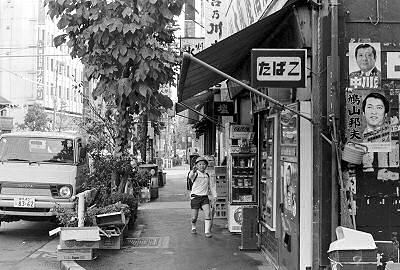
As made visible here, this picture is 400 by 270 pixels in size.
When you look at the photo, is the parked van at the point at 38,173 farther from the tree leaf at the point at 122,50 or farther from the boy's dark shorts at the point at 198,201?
the tree leaf at the point at 122,50

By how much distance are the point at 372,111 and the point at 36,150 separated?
8418 mm

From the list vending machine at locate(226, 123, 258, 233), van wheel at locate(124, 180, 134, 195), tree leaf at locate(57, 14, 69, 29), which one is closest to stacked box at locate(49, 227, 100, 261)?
van wheel at locate(124, 180, 134, 195)

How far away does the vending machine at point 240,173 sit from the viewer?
35.3 feet

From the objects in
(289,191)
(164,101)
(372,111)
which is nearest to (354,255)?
(372,111)

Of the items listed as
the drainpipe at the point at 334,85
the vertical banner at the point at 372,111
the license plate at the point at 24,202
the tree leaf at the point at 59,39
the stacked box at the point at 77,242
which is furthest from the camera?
the license plate at the point at 24,202

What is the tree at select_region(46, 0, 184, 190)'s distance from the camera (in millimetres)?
9391

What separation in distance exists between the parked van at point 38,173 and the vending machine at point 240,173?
137 inches

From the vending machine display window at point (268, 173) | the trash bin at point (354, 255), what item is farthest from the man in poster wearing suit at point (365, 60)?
the vending machine display window at point (268, 173)

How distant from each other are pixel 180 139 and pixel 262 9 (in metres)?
80.0

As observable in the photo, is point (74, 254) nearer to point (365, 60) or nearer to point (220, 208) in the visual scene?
point (220, 208)

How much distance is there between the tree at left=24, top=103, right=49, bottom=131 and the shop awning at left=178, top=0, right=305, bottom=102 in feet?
120

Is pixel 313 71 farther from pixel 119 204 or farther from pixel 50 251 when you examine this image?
pixel 50 251

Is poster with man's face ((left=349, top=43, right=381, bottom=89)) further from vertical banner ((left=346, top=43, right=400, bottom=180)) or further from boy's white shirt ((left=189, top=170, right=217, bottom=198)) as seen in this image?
boy's white shirt ((left=189, top=170, right=217, bottom=198))

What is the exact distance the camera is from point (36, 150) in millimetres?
11547
